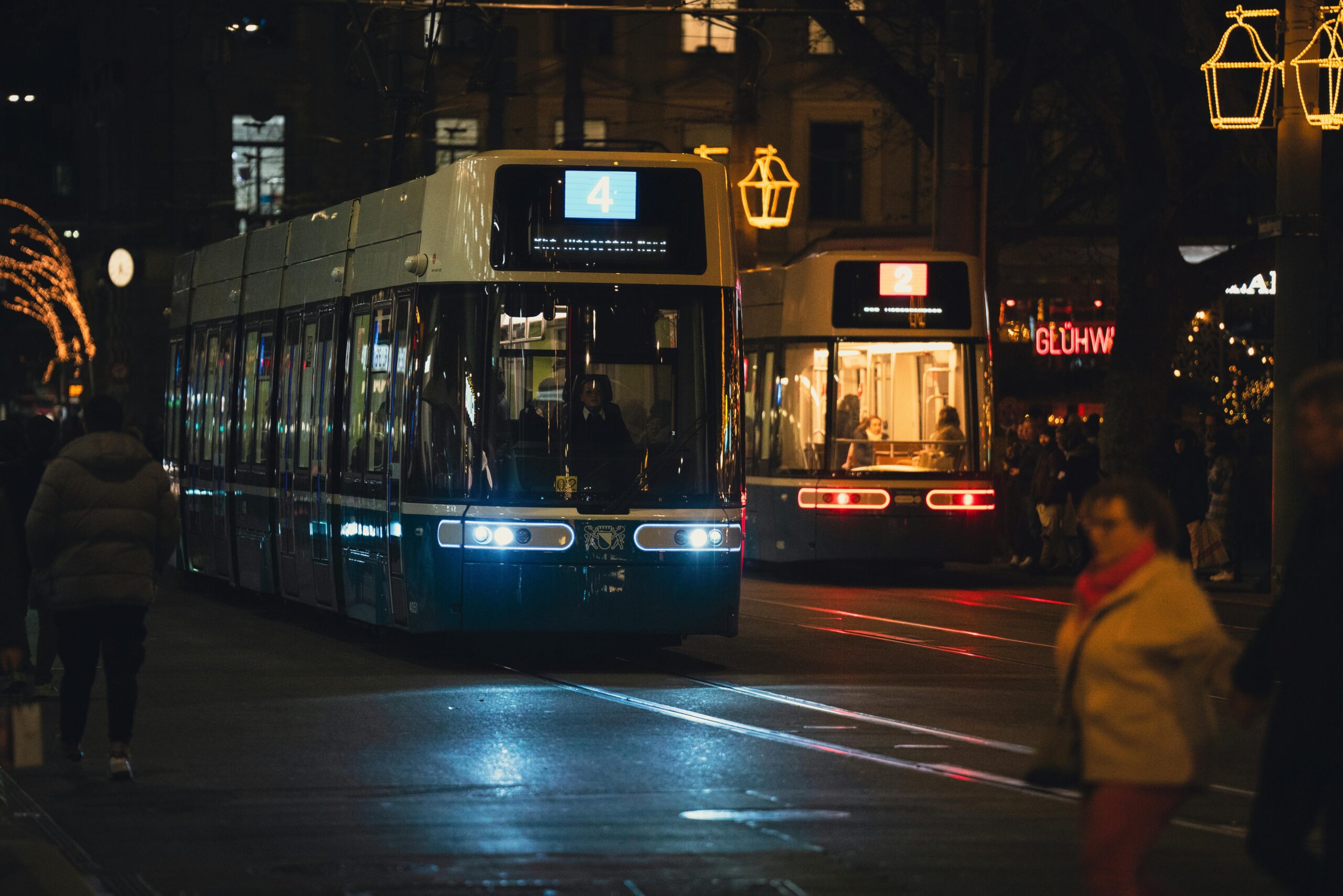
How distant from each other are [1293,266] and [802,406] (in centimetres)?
545

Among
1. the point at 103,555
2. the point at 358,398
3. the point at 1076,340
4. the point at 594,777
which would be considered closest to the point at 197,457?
the point at 358,398

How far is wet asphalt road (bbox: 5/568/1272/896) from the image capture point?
296 inches

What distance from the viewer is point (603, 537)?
13.6 m

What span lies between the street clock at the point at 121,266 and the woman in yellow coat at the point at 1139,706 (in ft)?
121

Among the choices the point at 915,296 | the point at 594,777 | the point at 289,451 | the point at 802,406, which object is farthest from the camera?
the point at 802,406

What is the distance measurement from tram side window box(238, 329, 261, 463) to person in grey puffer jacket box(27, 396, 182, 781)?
8.51 metres

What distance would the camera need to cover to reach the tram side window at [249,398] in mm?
18562

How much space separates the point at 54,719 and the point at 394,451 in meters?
3.47

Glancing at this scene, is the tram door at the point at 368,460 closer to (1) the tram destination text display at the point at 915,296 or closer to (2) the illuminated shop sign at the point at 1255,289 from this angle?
(1) the tram destination text display at the point at 915,296

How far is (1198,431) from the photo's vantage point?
104ft

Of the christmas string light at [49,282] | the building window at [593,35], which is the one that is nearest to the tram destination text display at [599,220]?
the building window at [593,35]

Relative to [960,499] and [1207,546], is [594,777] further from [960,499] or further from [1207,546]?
[1207,546]

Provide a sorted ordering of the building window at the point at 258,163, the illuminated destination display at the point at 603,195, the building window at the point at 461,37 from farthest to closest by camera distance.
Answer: the building window at the point at 258,163
the building window at the point at 461,37
the illuminated destination display at the point at 603,195

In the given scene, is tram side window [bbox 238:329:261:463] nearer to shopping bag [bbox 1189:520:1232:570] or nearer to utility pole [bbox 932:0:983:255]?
utility pole [bbox 932:0:983:255]
